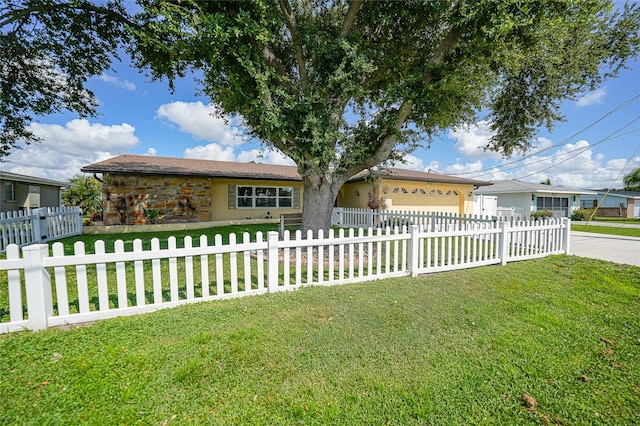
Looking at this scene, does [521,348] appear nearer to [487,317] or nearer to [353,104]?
[487,317]

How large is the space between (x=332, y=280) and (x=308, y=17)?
7000mm

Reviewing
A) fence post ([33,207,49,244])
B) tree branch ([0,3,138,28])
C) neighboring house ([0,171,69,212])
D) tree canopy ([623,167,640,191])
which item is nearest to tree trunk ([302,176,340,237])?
tree branch ([0,3,138,28])

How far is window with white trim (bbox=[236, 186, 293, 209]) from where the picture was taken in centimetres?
1492

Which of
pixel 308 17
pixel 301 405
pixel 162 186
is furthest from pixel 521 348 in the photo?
pixel 162 186

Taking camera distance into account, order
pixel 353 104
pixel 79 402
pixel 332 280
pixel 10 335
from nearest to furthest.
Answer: pixel 79 402 → pixel 10 335 → pixel 332 280 → pixel 353 104

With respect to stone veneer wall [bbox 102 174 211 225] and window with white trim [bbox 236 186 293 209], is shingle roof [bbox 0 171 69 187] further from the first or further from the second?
window with white trim [bbox 236 186 293 209]

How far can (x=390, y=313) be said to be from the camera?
3.54 metres

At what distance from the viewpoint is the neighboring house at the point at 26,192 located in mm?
15625

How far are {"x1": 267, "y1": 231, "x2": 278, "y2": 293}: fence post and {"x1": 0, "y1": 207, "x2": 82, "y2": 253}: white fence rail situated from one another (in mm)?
7641

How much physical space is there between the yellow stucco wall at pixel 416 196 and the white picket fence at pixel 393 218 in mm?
2864

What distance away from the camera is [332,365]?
2508 millimetres

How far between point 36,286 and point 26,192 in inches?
874

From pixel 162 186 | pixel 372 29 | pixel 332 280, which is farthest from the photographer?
pixel 162 186

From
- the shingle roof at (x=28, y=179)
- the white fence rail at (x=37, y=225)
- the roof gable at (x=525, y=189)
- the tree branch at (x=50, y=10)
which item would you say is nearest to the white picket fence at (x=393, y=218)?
the tree branch at (x=50, y=10)
